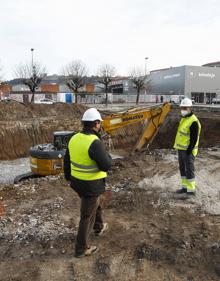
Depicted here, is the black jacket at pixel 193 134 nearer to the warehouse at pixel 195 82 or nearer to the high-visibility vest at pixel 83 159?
the high-visibility vest at pixel 83 159

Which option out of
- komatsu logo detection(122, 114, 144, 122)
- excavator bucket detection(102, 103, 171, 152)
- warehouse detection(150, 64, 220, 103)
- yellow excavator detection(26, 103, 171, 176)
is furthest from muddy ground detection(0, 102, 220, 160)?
warehouse detection(150, 64, 220, 103)

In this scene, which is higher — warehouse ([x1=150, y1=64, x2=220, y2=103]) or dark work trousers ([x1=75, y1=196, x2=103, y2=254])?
warehouse ([x1=150, y1=64, x2=220, y2=103])

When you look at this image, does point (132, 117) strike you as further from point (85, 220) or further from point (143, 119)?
point (85, 220)

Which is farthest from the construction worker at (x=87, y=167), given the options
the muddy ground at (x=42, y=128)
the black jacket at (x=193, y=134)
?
the muddy ground at (x=42, y=128)

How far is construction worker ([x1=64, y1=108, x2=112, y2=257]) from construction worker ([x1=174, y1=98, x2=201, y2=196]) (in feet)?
8.68

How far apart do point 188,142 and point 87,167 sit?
289 centimetres

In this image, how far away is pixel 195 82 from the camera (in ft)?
181

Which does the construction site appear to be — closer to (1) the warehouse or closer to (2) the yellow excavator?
(2) the yellow excavator

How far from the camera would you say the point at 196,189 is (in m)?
6.46

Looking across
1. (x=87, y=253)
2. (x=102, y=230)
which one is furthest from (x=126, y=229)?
(x=87, y=253)

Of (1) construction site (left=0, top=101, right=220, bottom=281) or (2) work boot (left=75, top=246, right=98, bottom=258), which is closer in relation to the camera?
(1) construction site (left=0, top=101, right=220, bottom=281)

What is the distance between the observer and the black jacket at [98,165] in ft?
11.9

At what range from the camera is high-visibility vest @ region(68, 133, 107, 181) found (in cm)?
368

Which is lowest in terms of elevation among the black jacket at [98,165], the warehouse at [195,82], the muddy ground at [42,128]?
the muddy ground at [42,128]
